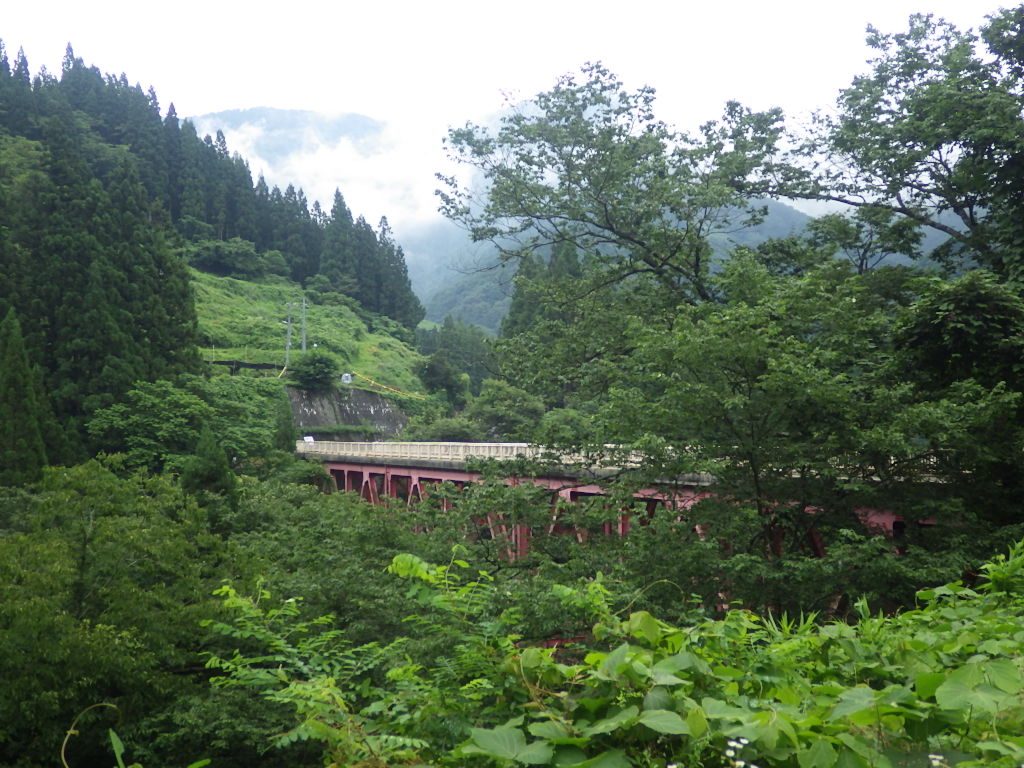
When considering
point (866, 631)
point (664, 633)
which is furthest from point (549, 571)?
point (664, 633)

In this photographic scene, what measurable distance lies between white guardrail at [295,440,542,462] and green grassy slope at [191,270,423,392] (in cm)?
1933

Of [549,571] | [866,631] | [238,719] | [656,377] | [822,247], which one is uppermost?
[822,247]

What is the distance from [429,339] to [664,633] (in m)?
83.7

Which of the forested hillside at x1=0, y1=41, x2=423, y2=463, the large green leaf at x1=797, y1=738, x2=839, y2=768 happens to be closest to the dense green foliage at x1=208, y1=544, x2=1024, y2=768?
the large green leaf at x1=797, y1=738, x2=839, y2=768

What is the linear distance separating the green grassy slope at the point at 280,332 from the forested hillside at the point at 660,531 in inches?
1677

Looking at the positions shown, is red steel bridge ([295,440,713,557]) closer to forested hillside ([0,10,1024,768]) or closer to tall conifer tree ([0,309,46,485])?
forested hillside ([0,10,1024,768])

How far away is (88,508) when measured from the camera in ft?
45.3

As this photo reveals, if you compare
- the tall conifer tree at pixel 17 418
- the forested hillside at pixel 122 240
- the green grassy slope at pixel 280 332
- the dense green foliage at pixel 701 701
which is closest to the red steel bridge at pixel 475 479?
the dense green foliage at pixel 701 701

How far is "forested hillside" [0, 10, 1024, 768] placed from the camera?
2.81 metres

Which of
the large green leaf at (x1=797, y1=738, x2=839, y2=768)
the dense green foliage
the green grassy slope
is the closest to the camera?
the large green leaf at (x1=797, y1=738, x2=839, y2=768)

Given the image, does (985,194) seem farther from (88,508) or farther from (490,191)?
(88,508)

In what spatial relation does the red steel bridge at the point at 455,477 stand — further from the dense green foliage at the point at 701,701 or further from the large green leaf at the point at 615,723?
the large green leaf at the point at 615,723

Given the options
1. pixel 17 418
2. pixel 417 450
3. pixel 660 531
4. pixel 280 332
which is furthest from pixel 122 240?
pixel 660 531

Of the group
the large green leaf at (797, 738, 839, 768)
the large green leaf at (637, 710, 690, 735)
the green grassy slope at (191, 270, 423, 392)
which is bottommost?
the large green leaf at (797, 738, 839, 768)
